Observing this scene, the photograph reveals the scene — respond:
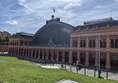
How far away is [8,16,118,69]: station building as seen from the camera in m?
33.3

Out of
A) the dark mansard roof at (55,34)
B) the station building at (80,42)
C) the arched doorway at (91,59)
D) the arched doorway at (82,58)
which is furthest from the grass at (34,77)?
the dark mansard roof at (55,34)

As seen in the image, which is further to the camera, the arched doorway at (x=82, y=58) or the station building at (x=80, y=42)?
the arched doorway at (x=82, y=58)

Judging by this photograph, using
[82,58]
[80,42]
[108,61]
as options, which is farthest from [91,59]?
[80,42]

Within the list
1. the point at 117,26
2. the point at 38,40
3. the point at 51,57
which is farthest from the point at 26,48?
the point at 117,26

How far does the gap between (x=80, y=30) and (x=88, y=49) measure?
862cm

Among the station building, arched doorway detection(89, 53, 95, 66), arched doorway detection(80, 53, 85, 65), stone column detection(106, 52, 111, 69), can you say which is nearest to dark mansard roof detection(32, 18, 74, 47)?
the station building

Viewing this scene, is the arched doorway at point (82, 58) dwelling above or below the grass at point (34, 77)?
below

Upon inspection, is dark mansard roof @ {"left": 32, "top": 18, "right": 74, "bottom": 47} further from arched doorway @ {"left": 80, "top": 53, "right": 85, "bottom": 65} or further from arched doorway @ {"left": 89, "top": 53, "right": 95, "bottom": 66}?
arched doorway @ {"left": 89, "top": 53, "right": 95, "bottom": 66}

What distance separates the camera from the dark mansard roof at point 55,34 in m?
53.6

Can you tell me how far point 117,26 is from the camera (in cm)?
3181

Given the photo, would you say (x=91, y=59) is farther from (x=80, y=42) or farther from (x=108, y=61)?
(x=80, y=42)

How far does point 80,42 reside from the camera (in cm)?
4153

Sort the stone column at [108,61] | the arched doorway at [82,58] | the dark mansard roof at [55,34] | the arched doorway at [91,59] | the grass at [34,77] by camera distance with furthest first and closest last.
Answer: the dark mansard roof at [55,34] → the arched doorway at [82,58] → the arched doorway at [91,59] → the stone column at [108,61] → the grass at [34,77]

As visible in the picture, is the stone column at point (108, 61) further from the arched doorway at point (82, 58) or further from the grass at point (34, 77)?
the grass at point (34, 77)
